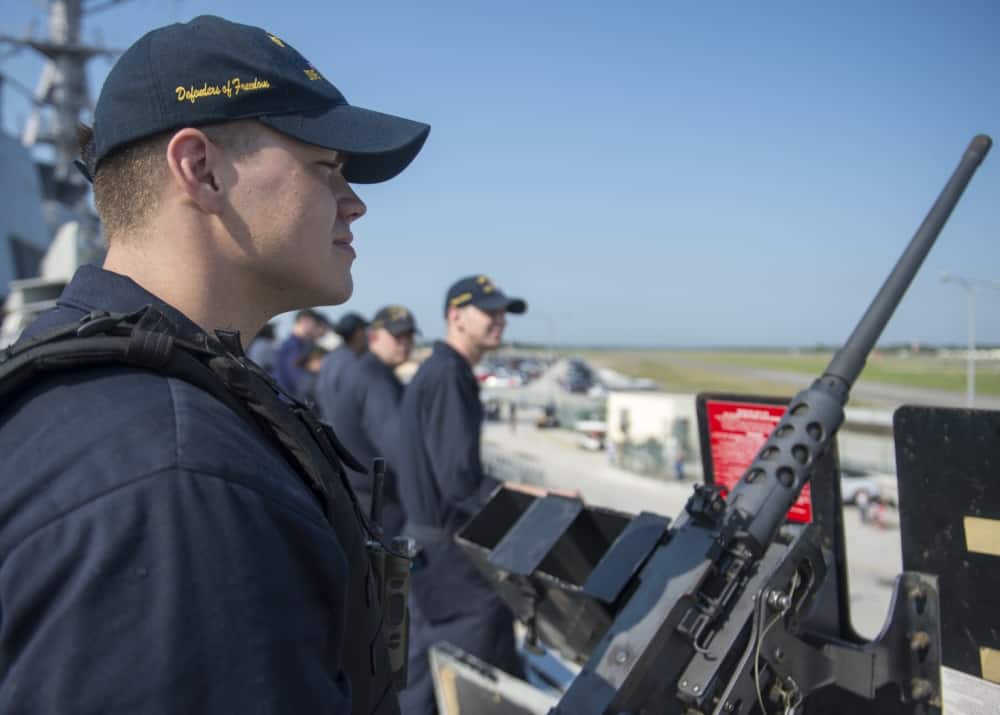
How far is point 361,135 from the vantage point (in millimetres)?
1325

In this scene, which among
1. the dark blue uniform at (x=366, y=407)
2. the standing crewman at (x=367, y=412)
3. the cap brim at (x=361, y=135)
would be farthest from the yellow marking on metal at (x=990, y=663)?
the dark blue uniform at (x=366, y=407)

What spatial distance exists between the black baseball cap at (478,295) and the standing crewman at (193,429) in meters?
3.00

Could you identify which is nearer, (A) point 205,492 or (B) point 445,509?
(A) point 205,492

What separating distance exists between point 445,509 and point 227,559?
10.8ft

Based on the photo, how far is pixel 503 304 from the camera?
14.8 feet

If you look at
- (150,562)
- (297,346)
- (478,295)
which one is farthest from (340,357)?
(150,562)

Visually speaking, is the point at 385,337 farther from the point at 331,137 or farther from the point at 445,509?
the point at 331,137

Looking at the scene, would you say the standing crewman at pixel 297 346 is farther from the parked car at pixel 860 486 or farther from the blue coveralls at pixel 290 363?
the parked car at pixel 860 486

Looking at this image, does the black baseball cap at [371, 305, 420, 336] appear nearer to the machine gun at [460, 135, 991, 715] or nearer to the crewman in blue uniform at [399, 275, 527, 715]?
the crewman in blue uniform at [399, 275, 527, 715]

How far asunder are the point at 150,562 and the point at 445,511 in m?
3.32

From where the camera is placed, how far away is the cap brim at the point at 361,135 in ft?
4.15

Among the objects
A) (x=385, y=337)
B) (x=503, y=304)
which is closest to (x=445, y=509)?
(x=503, y=304)

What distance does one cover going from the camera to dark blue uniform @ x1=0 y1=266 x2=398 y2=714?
831 mm

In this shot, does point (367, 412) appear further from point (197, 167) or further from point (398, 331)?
point (197, 167)
